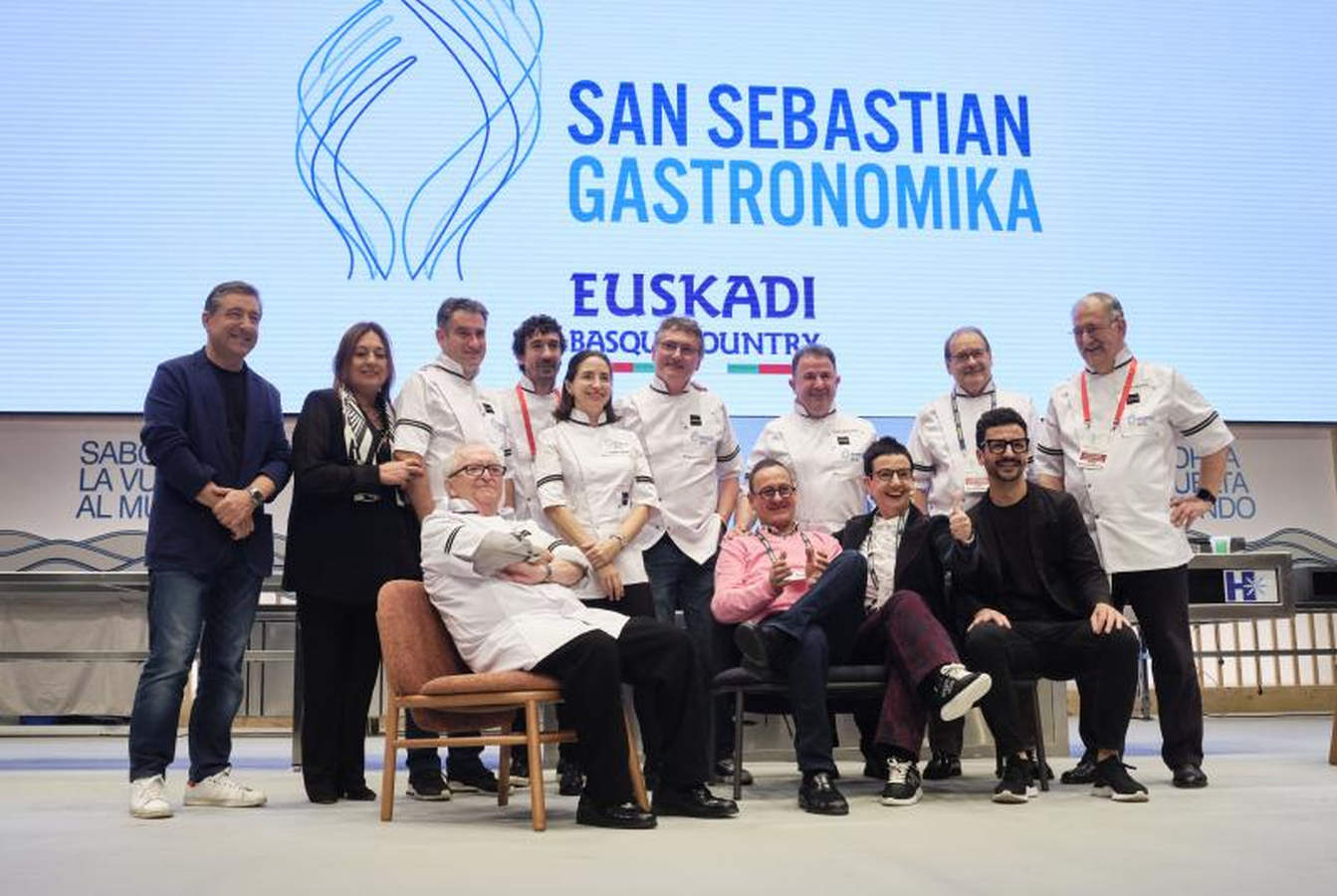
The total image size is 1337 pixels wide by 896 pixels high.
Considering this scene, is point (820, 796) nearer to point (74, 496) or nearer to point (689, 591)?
point (689, 591)

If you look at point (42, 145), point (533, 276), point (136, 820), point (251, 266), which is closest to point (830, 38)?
point (533, 276)

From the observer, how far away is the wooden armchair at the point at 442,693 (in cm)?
303

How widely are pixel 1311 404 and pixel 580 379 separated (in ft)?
13.5

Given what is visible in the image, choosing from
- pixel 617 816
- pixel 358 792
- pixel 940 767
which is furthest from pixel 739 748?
pixel 358 792

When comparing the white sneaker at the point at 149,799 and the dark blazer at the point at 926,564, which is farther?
the dark blazer at the point at 926,564

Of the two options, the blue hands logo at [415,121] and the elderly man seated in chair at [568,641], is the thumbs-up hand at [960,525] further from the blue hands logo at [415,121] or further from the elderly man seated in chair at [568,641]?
the blue hands logo at [415,121]

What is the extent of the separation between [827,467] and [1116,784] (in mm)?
1351

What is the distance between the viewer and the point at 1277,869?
2.29 m

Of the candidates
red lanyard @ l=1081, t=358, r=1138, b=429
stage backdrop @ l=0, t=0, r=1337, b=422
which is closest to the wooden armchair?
red lanyard @ l=1081, t=358, r=1138, b=429

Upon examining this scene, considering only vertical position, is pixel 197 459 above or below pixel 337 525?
above

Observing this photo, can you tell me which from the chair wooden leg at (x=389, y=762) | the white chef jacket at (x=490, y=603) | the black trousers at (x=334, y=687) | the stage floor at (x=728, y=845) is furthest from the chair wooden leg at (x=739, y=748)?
the black trousers at (x=334, y=687)

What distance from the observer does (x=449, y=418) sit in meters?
3.92

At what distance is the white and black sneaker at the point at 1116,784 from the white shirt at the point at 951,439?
95cm

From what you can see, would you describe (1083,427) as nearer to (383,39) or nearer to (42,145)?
(383,39)
